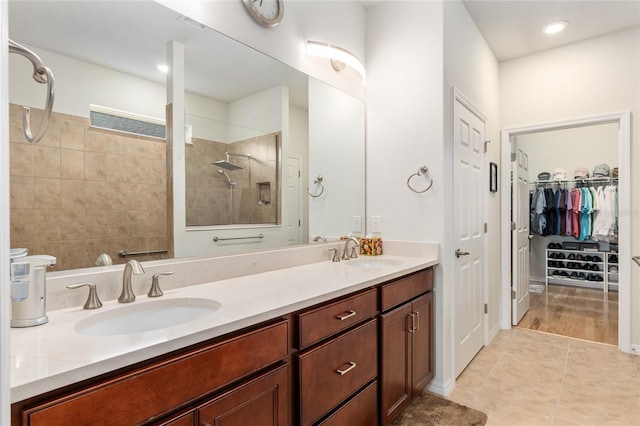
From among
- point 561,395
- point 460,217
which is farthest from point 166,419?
point 561,395

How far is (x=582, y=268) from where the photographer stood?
523 cm

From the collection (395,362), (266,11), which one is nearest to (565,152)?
(395,362)

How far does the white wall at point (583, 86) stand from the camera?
9.39 ft

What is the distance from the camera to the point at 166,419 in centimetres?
84

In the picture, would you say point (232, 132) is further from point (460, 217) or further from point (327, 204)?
point (460, 217)

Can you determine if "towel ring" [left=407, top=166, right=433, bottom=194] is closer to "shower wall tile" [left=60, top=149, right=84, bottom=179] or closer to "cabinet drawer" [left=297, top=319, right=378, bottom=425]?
"cabinet drawer" [left=297, top=319, right=378, bottom=425]

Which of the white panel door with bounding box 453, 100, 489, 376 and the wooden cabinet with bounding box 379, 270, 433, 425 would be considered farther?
the white panel door with bounding box 453, 100, 489, 376

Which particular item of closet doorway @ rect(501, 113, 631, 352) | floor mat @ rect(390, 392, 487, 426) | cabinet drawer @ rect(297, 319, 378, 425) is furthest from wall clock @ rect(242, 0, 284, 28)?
closet doorway @ rect(501, 113, 631, 352)

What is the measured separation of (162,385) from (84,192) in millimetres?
752

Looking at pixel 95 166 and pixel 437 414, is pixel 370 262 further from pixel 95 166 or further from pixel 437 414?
pixel 95 166

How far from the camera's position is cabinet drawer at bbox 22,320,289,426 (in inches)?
27.3

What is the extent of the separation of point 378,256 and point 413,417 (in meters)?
0.99

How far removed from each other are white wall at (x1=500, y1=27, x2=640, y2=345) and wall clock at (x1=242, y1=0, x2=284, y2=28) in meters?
2.68

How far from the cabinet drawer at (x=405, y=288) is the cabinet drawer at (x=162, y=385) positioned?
768mm
